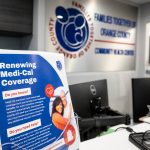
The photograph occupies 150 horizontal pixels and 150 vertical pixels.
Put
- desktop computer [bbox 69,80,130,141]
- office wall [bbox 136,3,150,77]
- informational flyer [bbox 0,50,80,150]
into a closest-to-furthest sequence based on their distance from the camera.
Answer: informational flyer [bbox 0,50,80,150] < desktop computer [bbox 69,80,130,141] < office wall [bbox 136,3,150,77]

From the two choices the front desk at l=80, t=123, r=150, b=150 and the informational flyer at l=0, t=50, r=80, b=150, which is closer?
the informational flyer at l=0, t=50, r=80, b=150

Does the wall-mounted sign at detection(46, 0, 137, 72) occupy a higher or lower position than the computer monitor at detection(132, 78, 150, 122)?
higher

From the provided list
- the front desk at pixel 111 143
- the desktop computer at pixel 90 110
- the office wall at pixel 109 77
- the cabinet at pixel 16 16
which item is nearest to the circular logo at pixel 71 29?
the office wall at pixel 109 77

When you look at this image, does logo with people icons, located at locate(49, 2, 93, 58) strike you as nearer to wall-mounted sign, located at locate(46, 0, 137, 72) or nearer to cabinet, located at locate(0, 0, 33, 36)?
wall-mounted sign, located at locate(46, 0, 137, 72)

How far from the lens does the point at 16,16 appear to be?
8.10 feet

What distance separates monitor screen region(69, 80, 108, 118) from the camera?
1474 millimetres

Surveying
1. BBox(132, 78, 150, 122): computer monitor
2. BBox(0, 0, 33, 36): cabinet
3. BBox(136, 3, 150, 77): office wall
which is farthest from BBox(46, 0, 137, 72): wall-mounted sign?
BBox(132, 78, 150, 122): computer monitor

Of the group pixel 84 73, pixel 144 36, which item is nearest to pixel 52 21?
pixel 84 73

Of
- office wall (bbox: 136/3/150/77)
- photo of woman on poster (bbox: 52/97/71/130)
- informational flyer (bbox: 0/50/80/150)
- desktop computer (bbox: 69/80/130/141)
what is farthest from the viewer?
office wall (bbox: 136/3/150/77)

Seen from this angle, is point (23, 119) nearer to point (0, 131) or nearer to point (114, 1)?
point (0, 131)

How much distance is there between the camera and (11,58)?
2.60 ft

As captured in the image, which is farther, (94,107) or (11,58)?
(94,107)

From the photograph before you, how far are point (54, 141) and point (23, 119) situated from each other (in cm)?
16

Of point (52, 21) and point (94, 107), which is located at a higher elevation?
point (52, 21)
